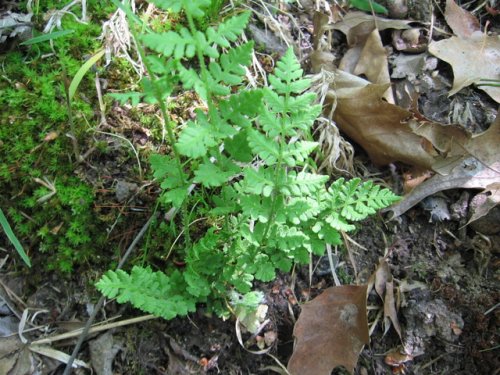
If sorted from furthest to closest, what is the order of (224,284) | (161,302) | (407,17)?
1. (407,17)
2. (224,284)
3. (161,302)

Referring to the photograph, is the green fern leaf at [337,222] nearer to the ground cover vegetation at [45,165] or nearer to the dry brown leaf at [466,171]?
the dry brown leaf at [466,171]

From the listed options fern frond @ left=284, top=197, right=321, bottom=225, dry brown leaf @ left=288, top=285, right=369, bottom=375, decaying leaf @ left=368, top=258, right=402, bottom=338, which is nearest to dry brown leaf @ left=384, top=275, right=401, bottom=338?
decaying leaf @ left=368, top=258, right=402, bottom=338

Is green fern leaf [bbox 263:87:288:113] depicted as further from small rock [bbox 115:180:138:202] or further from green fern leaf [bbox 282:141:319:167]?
small rock [bbox 115:180:138:202]

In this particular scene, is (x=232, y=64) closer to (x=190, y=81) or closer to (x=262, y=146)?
(x=190, y=81)

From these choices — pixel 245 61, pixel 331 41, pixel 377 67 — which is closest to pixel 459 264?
pixel 377 67

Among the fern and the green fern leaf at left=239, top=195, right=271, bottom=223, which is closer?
the fern

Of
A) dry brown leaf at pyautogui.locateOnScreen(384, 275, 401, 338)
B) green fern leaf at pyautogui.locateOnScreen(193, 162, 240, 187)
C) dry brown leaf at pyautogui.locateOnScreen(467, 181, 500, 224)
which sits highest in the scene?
green fern leaf at pyautogui.locateOnScreen(193, 162, 240, 187)

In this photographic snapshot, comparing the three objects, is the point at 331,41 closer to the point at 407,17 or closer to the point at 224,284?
the point at 407,17
